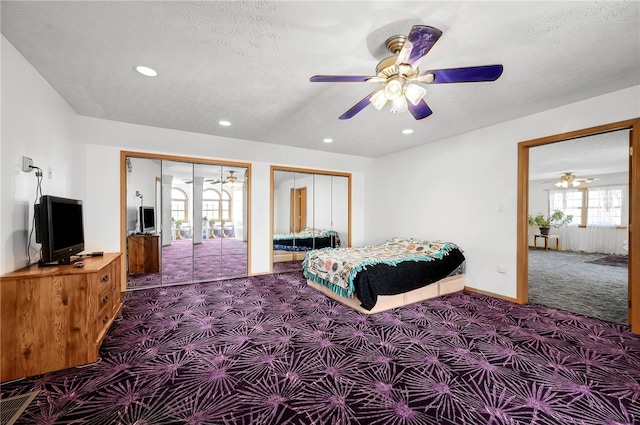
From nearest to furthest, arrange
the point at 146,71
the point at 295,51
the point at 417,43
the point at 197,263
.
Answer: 1. the point at 417,43
2. the point at 295,51
3. the point at 146,71
4. the point at 197,263

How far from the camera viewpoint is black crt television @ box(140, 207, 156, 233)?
13.8ft

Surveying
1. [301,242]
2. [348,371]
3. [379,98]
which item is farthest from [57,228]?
[301,242]

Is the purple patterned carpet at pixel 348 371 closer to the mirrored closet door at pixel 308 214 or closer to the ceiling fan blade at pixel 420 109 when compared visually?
the ceiling fan blade at pixel 420 109

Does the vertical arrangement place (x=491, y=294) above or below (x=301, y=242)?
below

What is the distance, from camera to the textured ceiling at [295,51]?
5.61 ft

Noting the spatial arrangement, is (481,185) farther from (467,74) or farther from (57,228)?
(57,228)

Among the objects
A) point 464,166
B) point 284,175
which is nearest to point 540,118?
point 464,166

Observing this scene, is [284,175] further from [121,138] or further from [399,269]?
[399,269]

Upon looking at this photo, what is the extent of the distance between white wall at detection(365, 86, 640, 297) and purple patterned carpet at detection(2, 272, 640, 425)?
95 centimetres

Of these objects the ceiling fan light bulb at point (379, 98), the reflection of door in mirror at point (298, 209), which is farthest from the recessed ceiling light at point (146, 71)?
the reflection of door in mirror at point (298, 209)

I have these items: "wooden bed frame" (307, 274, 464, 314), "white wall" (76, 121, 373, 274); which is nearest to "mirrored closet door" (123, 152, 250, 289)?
"white wall" (76, 121, 373, 274)

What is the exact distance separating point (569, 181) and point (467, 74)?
363 inches

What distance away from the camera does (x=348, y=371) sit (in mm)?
2037

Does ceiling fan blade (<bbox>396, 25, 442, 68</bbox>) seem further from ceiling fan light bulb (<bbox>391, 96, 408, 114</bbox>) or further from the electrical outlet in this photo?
the electrical outlet
